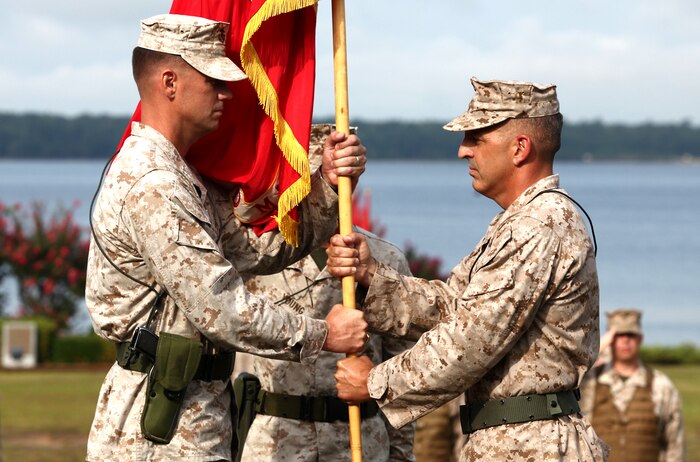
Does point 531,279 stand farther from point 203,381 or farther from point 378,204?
point 378,204

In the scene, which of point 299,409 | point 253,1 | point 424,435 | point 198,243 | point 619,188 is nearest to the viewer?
point 198,243

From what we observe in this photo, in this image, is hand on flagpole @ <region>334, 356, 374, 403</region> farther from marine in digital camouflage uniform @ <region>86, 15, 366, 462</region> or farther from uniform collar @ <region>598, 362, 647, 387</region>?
uniform collar @ <region>598, 362, 647, 387</region>

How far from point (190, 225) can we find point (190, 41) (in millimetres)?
771

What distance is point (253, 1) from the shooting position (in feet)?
19.1

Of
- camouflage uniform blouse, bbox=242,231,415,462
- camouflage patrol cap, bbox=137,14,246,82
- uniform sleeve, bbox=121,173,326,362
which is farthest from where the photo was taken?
camouflage uniform blouse, bbox=242,231,415,462

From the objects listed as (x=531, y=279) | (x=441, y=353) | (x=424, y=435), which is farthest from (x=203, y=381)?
(x=424, y=435)

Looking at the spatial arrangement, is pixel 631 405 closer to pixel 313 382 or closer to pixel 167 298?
pixel 313 382

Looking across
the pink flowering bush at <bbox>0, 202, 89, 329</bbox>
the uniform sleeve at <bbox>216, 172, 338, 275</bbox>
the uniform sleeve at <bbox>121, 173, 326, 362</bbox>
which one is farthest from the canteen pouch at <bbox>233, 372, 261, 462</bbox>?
the pink flowering bush at <bbox>0, 202, 89, 329</bbox>

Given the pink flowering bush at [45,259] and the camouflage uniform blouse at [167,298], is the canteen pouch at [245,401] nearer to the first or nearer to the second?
the camouflage uniform blouse at [167,298]

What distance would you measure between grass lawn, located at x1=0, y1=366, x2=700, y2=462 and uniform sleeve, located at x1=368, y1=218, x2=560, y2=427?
912 cm

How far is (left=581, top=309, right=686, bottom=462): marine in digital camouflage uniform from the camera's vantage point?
10031 mm

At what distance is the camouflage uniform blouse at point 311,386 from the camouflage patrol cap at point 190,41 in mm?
1490

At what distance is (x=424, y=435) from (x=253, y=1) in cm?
568

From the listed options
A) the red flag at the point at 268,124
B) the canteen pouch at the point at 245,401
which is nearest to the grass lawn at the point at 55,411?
the canteen pouch at the point at 245,401
